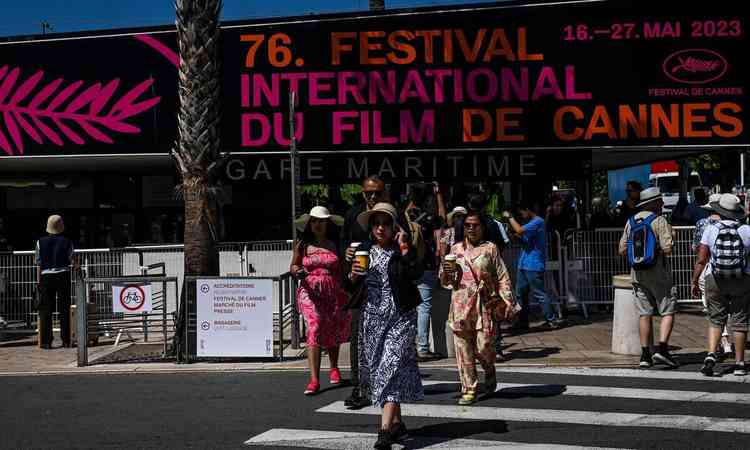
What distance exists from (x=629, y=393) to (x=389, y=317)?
2.99 metres

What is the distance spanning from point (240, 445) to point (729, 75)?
11906mm

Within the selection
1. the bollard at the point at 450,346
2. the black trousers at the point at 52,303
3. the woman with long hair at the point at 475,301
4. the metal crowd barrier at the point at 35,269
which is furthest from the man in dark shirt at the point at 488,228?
the black trousers at the point at 52,303

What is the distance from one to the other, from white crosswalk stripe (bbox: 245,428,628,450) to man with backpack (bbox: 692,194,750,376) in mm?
3500

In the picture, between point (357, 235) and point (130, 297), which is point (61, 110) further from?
point (357, 235)

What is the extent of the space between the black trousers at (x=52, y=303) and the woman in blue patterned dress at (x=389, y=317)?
24.4 ft

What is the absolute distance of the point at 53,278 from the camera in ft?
46.1

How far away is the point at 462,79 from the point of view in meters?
16.8

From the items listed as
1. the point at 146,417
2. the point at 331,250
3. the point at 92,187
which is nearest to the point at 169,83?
the point at 92,187

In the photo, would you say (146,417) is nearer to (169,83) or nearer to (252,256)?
(252,256)

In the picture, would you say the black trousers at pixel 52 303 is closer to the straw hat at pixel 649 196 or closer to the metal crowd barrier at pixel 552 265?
the metal crowd barrier at pixel 552 265

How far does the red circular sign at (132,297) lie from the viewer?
42.1ft

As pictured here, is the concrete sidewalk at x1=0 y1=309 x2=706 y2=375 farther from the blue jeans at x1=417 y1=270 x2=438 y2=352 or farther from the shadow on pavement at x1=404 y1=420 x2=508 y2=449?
the shadow on pavement at x1=404 y1=420 x2=508 y2=449

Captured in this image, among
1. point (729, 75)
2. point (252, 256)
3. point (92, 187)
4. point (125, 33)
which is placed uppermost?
point (125, 33)

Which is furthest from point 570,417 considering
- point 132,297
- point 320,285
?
point 132,297
